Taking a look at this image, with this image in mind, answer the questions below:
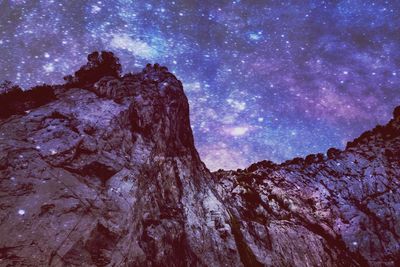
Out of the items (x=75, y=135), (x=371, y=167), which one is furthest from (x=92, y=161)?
(x=371, y=167)

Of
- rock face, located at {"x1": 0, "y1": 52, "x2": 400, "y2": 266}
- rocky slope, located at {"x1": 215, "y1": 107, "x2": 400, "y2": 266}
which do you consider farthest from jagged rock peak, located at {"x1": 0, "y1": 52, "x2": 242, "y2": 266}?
rocky slope, located at {"x1": 215, "y1": 107, "x2": 400, "y2": 266}

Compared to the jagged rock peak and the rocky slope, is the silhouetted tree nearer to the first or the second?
the jagged rock peak

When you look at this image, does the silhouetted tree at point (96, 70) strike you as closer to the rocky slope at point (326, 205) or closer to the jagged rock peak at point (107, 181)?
the jagged rock peak at point (107, 181)

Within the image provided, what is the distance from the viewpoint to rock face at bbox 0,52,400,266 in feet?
50.4

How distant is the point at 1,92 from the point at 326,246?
31840 millimetres

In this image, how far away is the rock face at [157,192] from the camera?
1538 cm

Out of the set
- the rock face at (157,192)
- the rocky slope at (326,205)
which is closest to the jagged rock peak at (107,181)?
the rock face at (157,192)

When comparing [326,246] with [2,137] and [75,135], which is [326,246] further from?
[2,137]

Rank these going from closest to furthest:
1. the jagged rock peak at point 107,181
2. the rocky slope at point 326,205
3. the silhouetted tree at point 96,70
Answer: the jagged rock peak at point 107,181, the rocky slope at point 326,205, the silhouetted tree at point 96,70

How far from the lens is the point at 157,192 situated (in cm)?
2259

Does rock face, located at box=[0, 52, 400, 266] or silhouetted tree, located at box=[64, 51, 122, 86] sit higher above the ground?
silhouetted tree, located at box=[64, 51, 122, 86]

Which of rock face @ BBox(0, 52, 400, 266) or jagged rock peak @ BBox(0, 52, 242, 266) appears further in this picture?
rock face @ BBox(0, 52, 400, 266)

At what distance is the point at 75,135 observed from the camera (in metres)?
19.8

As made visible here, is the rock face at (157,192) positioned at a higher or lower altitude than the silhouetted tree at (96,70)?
lower
